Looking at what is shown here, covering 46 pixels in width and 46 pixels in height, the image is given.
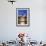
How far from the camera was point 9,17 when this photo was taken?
A: 6645mm

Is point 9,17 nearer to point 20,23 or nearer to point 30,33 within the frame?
point 20,23

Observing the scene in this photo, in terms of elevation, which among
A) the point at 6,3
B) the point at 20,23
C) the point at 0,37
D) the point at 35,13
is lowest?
the point at 0,37

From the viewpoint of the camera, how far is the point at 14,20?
6.64m

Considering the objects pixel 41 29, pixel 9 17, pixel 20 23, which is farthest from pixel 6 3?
pixel 41 29

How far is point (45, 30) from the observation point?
6684 mm

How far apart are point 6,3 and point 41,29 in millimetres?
2055

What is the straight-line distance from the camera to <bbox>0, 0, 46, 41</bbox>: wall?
660 cm

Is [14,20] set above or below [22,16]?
below

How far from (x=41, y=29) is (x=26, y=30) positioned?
0.71 metres

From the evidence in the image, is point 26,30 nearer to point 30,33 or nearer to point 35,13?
point 30,33


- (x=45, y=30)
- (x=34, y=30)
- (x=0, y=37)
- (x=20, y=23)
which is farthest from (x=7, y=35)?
(x=45, y=30)

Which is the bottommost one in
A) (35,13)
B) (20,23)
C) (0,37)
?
(0,37)

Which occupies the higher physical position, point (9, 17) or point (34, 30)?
point (9, 17)

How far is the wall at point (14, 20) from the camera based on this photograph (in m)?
6.60
